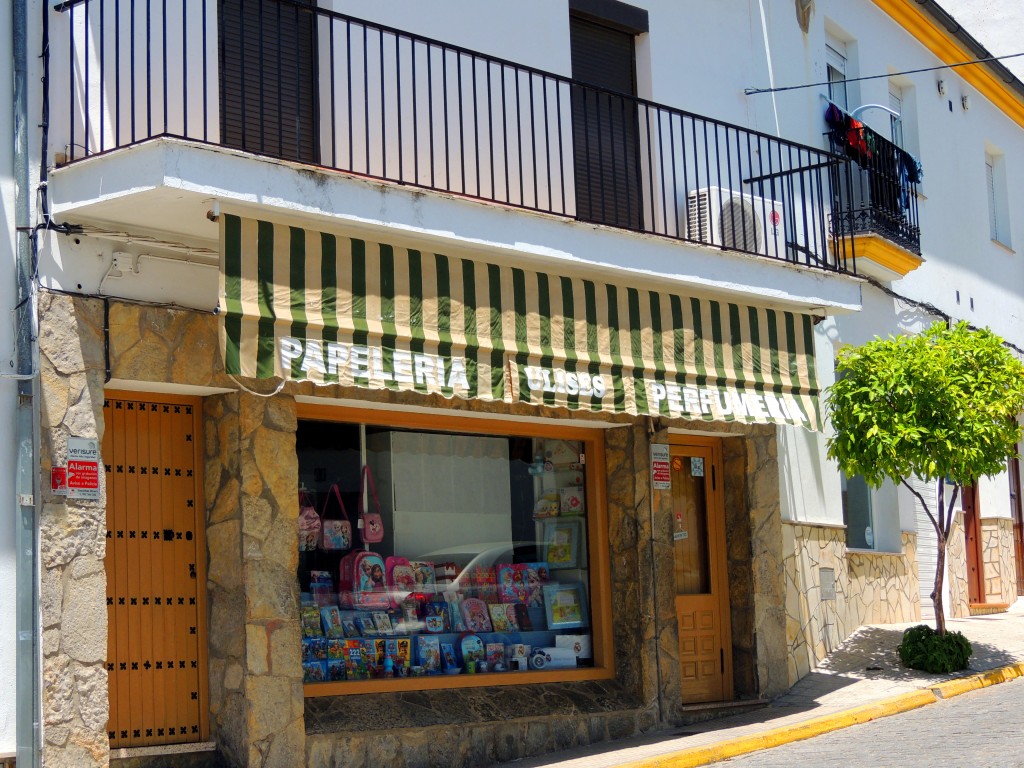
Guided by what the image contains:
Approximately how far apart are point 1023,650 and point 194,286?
10.0 metres

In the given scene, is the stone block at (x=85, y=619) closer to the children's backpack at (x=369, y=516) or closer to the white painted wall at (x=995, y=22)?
the children's backpack at (x=369, y=516)

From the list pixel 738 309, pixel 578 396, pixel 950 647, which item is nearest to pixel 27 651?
pixel 578 396

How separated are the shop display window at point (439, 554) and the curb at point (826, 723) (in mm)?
1858

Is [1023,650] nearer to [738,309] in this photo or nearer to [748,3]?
[738,309]

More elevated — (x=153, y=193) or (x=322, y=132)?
(x=322, y=132)

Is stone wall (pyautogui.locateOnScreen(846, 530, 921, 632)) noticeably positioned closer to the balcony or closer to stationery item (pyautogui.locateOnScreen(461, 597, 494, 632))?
the balcony

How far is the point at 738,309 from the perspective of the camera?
1205 cm

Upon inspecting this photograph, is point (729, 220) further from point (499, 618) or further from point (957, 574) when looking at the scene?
point (957, 574)

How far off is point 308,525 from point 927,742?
479cm

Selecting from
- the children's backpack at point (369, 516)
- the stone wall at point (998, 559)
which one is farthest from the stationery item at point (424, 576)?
the stone wall at point (998, 559)

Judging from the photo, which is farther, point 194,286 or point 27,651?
point 194,286

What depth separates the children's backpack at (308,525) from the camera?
10.2 meters

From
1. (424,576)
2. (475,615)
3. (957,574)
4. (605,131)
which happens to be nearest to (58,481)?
(424,576)

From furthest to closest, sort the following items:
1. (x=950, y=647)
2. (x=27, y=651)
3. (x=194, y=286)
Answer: (x=950, y=647), (x=194, y=286), (x=27, y=651)
